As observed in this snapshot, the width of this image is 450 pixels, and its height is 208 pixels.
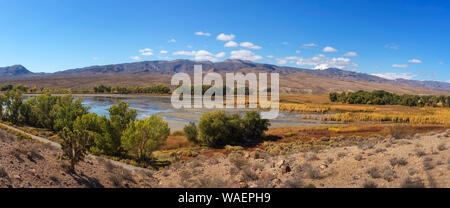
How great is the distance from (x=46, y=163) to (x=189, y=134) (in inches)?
841

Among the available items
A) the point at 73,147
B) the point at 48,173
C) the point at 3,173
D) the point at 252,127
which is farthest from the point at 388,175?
the point at 252,127

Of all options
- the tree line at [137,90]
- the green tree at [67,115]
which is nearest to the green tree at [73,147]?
the green tree at [67,115]

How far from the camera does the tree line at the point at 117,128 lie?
1961cm

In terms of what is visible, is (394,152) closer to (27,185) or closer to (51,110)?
(27,185)

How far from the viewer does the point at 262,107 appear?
78625 millimetres

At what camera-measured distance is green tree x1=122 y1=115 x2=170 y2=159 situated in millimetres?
21641

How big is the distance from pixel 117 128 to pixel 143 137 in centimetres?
449

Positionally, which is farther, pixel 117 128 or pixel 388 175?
pixel 117 128

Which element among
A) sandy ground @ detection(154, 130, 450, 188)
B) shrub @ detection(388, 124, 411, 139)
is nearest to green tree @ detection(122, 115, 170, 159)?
sandy ground @ detection(154, 130, 450, 188)

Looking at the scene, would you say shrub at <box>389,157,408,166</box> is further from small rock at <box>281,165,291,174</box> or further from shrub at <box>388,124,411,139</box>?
shrub at <box>388,124,411,139</box>

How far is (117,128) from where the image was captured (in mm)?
24891

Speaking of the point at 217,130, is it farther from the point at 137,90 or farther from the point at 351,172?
the point at 137,90

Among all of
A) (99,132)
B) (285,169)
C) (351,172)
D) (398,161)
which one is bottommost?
(99,132)
